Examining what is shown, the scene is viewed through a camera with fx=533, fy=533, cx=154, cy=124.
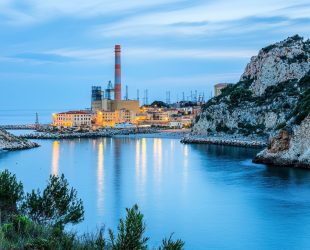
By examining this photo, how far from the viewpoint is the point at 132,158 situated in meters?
37.5

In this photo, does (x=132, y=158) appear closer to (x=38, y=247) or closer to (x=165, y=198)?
(x=165, y=198)

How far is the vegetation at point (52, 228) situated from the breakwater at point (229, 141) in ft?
110

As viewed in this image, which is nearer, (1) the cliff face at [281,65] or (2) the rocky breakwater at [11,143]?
(2) the rocky breakwater at [11,143]

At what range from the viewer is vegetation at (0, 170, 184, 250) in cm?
570

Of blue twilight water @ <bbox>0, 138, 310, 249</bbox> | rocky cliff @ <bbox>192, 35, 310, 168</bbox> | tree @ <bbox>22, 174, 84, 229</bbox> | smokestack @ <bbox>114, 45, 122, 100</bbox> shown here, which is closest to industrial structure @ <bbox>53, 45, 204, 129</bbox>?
smokestack @ <bbox>114, 45, 122, 100</bbox>

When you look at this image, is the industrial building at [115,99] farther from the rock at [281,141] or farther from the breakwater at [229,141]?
the rock at [281,141]

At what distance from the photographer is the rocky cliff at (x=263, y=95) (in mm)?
46219

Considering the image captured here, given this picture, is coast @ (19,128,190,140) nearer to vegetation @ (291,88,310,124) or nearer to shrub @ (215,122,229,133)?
shrub @ (215,122,229,133)

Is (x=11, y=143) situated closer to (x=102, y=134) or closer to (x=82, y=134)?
(x=82, y=134)

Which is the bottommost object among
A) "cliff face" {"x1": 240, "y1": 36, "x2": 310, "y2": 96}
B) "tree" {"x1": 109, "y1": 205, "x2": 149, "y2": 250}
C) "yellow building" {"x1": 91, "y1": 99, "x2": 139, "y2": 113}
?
"tree" {"x1": 109, "y1": 205, "x2": 149, "y2": 250}

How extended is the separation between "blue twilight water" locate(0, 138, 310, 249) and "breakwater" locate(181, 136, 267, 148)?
13.9ft

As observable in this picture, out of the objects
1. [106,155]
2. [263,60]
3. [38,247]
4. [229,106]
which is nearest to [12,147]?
[106,155]

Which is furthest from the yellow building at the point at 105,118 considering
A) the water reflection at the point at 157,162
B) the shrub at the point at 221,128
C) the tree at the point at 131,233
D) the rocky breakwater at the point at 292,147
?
the tree at the point at 131,233

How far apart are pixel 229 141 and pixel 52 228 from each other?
4019 centimetres
